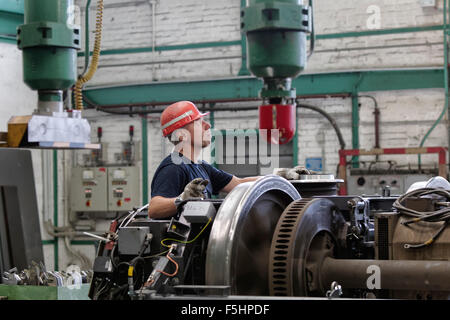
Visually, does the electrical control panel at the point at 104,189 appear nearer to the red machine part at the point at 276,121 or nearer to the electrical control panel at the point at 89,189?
the electrical control panel at the point at 89,189

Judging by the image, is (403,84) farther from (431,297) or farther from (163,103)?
(431,297)

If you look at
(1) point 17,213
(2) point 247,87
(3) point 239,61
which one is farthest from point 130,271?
(3) point 239,61

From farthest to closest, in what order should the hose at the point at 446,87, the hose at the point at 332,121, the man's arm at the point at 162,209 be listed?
1. the hose at the point at 332,121
2. the hose at the point at 446,87
3. the man's arm at the point at 162,209

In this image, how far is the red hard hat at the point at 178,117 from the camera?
2.62m

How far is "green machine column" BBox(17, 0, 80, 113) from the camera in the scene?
2393 mm

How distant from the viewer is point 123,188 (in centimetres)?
734

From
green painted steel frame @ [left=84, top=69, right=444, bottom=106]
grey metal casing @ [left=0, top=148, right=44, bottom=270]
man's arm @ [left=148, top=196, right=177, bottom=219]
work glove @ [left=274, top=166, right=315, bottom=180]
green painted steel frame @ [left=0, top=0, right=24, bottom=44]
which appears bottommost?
grey metal casing @ [left=0, top=148, right=44, bottom=270]

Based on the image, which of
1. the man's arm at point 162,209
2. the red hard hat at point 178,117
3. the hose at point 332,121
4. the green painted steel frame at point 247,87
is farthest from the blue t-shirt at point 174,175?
the green painted steel frame at point 247,87

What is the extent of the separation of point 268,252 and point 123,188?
551 cm

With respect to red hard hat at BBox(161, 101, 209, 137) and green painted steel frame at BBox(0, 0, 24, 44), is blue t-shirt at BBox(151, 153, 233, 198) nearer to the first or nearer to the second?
red hard hat at BBox(161, 101, 209, 137)

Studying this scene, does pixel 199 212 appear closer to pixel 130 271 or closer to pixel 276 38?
pixel 130 271

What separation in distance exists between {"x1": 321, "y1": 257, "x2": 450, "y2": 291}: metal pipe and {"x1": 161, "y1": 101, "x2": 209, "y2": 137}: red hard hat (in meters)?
0.90

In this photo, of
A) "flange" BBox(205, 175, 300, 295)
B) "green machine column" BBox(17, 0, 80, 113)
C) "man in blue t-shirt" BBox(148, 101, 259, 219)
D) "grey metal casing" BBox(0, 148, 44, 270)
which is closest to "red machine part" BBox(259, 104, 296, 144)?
"flange" BBox(205, 175, 300, 295)

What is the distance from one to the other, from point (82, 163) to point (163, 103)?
136cm
